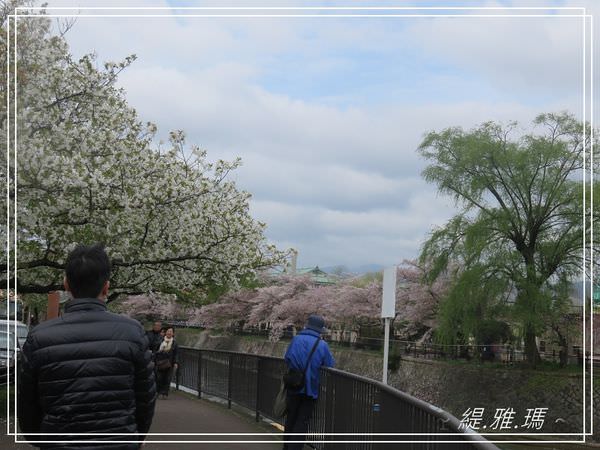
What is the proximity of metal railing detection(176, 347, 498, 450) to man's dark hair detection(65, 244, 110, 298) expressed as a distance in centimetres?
195

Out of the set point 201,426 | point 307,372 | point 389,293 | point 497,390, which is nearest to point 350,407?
point 307,372

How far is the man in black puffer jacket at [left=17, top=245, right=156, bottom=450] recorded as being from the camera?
3.56 meters

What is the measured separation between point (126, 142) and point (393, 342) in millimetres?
30877

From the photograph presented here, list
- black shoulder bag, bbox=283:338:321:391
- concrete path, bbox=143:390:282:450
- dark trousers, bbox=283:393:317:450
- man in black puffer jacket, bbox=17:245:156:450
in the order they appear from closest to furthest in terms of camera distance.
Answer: man in black puffer jacket, bbox=17:245:156:450 < black shoulder bag, bbox=283:338:321:391 < dark trousers, bbox=283:393:317:450 < concrete path, bbox=143:390:282:450

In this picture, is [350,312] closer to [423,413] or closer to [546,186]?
[546,186]

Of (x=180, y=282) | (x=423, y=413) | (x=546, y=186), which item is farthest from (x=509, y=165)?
(x=423, y=413)

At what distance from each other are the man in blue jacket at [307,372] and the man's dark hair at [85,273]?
4671 millimetres

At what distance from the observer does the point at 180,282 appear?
710 inches

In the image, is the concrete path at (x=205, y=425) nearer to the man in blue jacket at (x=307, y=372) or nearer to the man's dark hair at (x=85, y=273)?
the man in blue jacket at (x=307, y=372)

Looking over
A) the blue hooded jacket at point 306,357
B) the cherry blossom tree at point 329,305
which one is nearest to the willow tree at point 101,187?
the blue hooded jacket at point 306,357

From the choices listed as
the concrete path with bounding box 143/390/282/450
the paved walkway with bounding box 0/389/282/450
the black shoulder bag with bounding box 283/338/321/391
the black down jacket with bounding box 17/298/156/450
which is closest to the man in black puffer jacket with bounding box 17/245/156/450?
the black down jacket with bounding box 17/298/156/450

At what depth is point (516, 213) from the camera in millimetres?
33844

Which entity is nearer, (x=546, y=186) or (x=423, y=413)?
(x=423, y=413)

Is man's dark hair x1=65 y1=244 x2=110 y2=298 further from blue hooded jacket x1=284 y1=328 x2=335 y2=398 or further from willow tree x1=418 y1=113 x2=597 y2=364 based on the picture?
willow tree x1=418 y1=113 x2=597 y2=364
